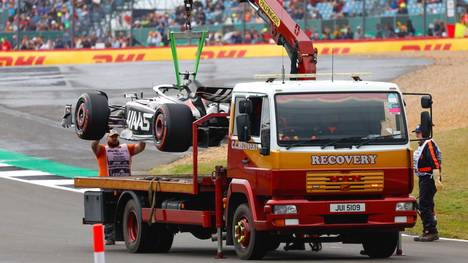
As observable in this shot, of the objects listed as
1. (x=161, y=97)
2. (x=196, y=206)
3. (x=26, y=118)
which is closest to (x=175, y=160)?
(x=26, y=118)

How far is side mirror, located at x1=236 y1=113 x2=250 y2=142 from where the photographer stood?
1407 cm

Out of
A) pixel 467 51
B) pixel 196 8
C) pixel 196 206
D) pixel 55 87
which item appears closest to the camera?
pixel 196 206

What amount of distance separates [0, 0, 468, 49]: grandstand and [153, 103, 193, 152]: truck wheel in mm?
28538

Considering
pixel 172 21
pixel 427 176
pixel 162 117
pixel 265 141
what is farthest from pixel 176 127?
pixel 172 21

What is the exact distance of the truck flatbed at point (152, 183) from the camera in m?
15.2

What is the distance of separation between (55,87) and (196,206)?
24947mm

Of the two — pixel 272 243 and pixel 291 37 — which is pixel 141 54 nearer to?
pixel 291 37

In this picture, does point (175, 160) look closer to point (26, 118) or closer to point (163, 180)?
point (26, 118)

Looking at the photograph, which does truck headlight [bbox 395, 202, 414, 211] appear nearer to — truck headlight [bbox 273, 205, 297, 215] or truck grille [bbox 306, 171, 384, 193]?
truck grille [bbox 306, 171, 384, 193]

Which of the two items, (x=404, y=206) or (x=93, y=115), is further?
(x=93, y=115)

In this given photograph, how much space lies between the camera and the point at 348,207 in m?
14.1

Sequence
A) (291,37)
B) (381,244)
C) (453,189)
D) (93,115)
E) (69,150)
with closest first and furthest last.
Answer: (381,244), (291,37), (93,115), (453,189), (69,150)

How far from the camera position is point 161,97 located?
1750 centimetres

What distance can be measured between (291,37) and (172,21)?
3028cm
